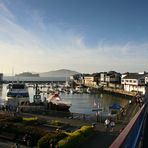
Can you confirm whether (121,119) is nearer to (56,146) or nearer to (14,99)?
(56,146)

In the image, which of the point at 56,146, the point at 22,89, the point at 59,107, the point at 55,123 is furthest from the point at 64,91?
the point at 56,146

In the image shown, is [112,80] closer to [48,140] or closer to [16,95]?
[16,95]

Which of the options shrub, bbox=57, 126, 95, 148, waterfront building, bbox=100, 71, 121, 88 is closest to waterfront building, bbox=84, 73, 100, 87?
waterfront building, bbox=100, 71, 121, 88

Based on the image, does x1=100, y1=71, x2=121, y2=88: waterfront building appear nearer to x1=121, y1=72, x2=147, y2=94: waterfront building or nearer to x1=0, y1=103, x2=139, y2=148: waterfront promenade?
x1=121, y1=72, x2=147, y2=94: waterfront building

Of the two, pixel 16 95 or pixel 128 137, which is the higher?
pixel 128 137

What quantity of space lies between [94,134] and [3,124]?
26.8ft

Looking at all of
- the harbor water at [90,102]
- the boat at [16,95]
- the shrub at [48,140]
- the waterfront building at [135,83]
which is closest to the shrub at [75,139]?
the shrub at [48,140]

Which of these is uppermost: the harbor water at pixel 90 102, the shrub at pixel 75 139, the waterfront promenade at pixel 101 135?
the shrub at pixel 75 139

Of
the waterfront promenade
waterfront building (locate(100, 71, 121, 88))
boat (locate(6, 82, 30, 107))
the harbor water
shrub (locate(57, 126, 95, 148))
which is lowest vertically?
the harbor water

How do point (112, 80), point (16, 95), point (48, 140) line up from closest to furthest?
point (48, 140), point (16, 95), point (112, 80)

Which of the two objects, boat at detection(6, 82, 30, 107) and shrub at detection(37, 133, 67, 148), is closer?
shrub at detection(37, 133, 67, 148)

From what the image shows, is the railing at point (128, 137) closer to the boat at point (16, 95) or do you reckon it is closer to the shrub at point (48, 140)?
the shrub at point (48, 140)

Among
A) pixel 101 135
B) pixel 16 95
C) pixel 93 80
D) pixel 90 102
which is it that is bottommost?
pixel 90 102

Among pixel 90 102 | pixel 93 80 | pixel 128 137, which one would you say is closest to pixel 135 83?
pixel 90 102
